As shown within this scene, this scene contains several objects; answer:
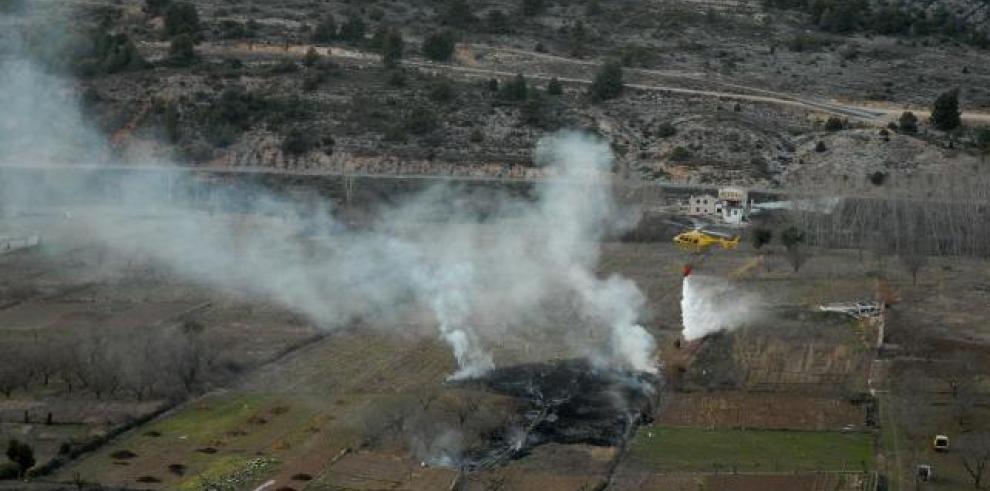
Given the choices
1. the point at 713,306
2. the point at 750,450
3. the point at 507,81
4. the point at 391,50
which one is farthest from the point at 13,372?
the point at 391,50

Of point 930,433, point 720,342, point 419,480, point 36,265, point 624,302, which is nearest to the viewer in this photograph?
point 419,480

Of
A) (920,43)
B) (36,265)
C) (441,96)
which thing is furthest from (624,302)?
(920,43)

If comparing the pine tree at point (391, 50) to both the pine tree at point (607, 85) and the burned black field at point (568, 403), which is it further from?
the burned black field at point (568, 403)

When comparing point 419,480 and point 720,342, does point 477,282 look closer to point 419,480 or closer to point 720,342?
point 720,342

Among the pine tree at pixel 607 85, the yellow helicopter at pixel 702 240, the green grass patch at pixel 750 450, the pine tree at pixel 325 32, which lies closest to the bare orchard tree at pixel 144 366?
the green grass patch at pixel 750 450

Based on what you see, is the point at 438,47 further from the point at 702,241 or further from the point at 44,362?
the point at 44,362

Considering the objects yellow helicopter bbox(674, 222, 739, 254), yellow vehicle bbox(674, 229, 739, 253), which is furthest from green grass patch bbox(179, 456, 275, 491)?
yellow vehicle bbox(674, 229, 739, 253)
